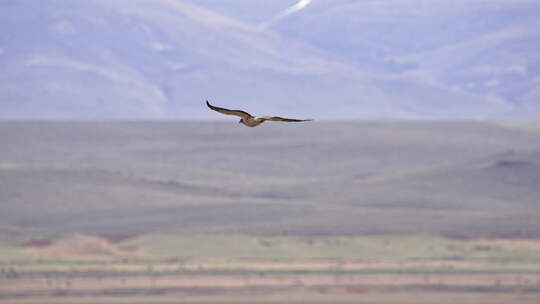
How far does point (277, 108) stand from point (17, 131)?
65586 mm

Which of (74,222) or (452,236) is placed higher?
(452,236)

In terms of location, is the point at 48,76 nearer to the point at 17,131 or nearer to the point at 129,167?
the point at 17,131

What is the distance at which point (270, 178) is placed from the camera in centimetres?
9225

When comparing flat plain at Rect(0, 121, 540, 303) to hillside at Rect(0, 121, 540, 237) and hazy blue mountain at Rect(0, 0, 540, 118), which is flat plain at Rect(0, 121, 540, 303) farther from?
hazy blue mountain at Rect(0, 0, 540, 118)

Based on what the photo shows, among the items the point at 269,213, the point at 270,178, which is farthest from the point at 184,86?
the point at 269,213

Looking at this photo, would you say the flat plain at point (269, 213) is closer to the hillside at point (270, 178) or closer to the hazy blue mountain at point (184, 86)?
the hillside at point (270, 178)

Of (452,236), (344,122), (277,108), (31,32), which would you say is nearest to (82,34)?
(31,32)

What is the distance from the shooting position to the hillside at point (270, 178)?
67.1 meters

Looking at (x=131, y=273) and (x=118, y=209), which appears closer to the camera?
(x=131, y=273)

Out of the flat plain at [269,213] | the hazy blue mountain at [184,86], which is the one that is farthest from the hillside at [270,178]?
the hazy blue mountain at [184,86]

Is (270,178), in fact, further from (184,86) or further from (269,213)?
(184,86)

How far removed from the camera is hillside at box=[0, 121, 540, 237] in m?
67.1

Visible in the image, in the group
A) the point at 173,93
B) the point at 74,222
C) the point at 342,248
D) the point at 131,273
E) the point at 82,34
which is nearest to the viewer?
the point at 131,273

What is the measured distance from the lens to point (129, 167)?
316 feet
